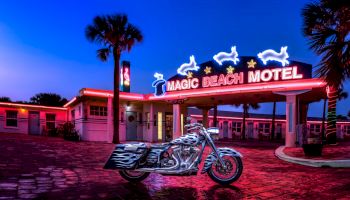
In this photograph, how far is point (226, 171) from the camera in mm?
6793

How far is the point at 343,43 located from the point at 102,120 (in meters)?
17.9

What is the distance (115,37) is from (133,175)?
46.1 feet

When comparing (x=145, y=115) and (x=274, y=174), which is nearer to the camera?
(x=274, y=174)

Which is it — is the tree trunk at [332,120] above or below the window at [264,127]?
above

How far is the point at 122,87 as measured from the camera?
943 inches

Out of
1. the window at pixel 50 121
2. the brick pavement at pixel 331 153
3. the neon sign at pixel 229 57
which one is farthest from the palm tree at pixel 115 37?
the window at pixel 50 121

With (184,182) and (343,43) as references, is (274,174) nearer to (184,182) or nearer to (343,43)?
(184,182)

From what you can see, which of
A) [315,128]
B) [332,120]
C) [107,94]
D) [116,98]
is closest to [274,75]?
[332,120]

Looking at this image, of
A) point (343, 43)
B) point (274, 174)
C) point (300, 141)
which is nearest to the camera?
point (274, 174)

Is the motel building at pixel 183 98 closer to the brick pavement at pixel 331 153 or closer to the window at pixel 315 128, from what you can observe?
the brick pavement at pixel 331 153

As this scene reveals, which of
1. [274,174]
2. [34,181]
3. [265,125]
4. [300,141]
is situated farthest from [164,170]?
[265,125]

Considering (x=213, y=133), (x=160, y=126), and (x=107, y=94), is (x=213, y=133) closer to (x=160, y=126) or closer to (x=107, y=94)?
(x=107, y=94)

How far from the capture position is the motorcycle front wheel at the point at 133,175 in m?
6.93

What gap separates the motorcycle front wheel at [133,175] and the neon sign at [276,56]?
1241 cm
